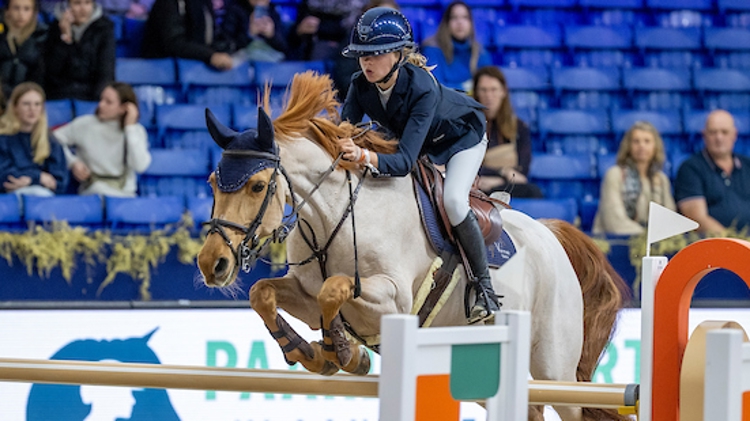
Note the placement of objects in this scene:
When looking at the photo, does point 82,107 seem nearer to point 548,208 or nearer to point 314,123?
point 548,208

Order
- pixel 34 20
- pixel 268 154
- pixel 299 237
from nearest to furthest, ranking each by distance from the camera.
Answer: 1. pixel 268 154
2. pixel 299 237
3. pixel 34 20

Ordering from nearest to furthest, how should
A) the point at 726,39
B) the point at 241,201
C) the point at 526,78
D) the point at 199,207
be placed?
1. the point at 241,201
2. the point at 199,207
3. the point at 526,78
4. the point at 726,39

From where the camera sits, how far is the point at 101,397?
4.71 m

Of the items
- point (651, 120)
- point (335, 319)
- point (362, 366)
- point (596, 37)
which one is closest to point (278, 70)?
point (596, 37)

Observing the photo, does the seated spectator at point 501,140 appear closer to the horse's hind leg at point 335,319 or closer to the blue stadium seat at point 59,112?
the blue stadium seat at point 59,112

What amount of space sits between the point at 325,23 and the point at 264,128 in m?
4.43

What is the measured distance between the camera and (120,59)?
24.6 ft

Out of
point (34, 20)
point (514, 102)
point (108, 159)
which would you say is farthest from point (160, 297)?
point (514, 102)

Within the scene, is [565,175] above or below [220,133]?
above

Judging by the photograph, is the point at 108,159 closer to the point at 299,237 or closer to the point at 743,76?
the point at 299,237

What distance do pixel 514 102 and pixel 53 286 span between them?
4.38m

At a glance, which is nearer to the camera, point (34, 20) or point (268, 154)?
point (268, 154)

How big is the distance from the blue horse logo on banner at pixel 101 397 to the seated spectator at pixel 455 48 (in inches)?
140

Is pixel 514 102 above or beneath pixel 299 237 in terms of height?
Result: above
